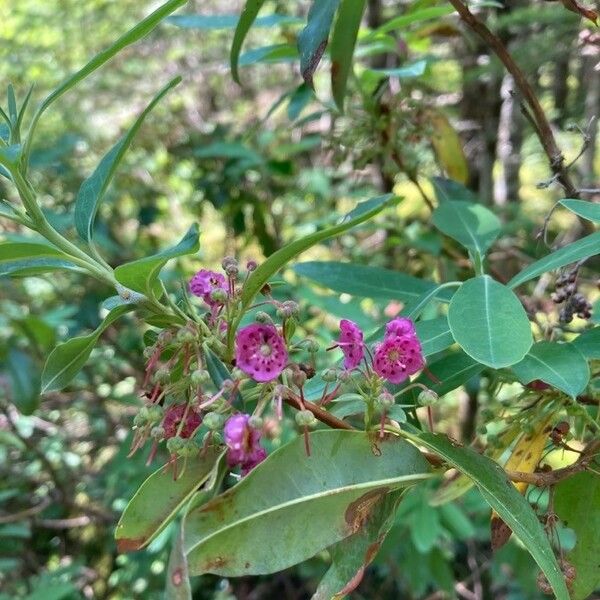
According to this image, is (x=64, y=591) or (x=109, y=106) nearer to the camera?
(x=64, y=591)

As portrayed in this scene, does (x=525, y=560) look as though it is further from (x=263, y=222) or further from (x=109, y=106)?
(x=109, y=106)

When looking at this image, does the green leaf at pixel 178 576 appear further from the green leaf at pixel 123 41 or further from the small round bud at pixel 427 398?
the green leaf at pixel 123 41

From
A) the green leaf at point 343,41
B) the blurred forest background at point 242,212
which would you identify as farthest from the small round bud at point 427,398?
the blurred forest background at point 242,212

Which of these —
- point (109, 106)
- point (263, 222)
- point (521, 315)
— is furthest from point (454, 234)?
point (109, 106)

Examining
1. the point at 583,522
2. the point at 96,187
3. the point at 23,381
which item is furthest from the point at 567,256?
the point at 23,381

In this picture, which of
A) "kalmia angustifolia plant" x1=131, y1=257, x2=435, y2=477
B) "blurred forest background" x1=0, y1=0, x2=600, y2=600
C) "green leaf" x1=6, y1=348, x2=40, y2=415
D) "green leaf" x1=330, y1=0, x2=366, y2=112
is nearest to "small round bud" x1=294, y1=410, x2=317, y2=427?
"kalmia angustifolia plant" x1=131, y1=257, x2=435, y2=477

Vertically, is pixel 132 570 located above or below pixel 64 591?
below

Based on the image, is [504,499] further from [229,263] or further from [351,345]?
[229,263]
